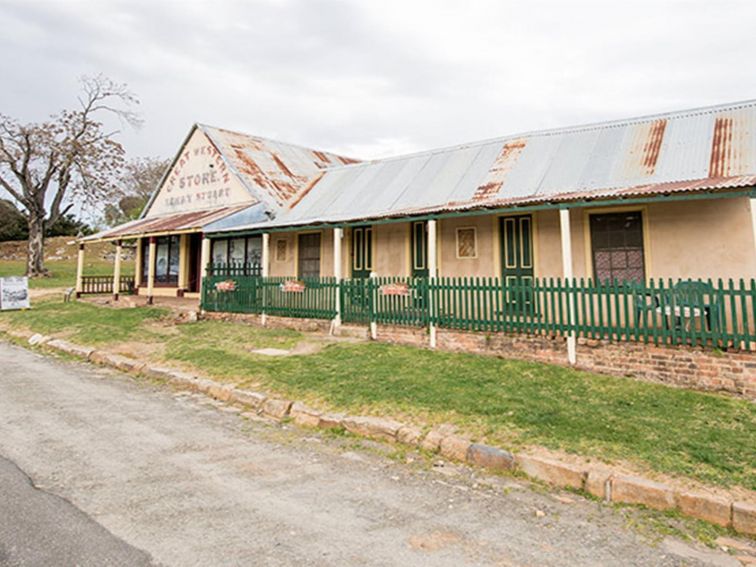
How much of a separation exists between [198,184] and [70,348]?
1094cm

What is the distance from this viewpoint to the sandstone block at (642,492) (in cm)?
379

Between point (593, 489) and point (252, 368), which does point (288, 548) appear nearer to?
point (593, 489)

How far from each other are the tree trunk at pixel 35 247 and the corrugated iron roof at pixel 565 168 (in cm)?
2464

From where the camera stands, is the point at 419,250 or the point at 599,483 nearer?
the point at 599,483

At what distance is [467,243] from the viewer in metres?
12.1

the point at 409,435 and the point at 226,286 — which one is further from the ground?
the point at 226,286

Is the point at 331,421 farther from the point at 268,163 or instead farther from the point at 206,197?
the point at 268,163

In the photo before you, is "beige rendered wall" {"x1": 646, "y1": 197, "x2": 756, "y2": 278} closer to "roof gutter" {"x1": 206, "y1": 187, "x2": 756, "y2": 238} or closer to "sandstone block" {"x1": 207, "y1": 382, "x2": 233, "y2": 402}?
"roof gutter" {"x1": 206, "y1": 187, "x2": 756, "y2": 238}

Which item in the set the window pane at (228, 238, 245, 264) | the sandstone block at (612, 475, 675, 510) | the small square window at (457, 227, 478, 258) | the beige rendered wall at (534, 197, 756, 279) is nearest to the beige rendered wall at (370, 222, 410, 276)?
the small square window at (457, 227, 478, 258)

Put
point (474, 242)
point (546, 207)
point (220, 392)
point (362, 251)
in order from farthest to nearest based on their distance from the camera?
point (362, 251) < point (474, 242) < point (546, 207) < point (220, 392)

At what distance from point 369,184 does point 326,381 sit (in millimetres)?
8870

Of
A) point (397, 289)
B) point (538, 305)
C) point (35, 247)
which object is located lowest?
point (538, 305)

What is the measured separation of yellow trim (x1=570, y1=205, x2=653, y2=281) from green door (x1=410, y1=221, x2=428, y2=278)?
13.5 feet

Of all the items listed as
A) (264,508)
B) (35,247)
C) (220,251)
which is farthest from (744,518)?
(35,247)
